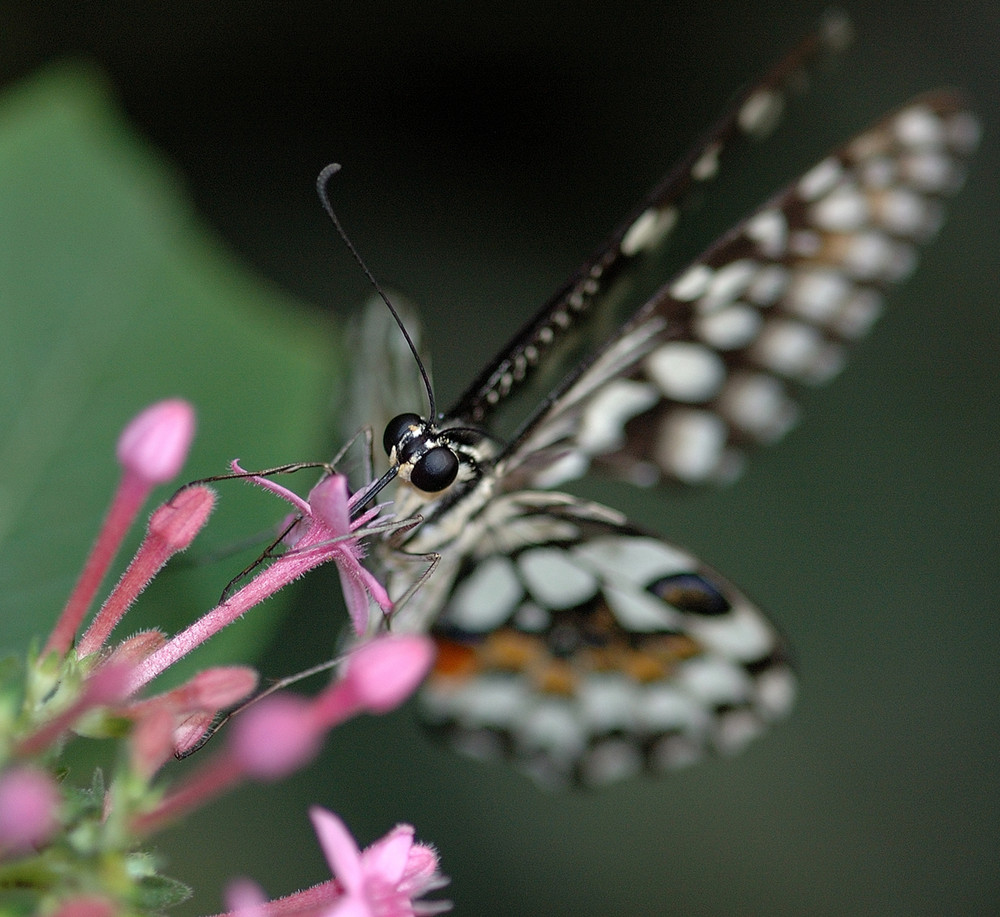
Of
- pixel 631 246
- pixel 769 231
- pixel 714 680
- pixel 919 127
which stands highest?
pixel 919 127

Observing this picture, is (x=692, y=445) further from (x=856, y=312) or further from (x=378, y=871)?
(x=378, y=871)

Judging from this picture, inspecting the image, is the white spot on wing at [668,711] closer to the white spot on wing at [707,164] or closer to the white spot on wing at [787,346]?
the white spot on wing at [787,346]

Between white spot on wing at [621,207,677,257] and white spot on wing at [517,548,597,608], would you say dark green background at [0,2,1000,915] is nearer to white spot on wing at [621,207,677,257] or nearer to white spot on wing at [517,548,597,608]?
white spot on wing at [517,548,597,608]

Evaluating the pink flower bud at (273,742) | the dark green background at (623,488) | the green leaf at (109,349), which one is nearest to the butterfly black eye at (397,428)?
the green leaf at (109,349)

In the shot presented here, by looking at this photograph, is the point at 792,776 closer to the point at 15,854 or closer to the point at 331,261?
the point at 331,261

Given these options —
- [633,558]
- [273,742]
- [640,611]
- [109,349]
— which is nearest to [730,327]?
[633,558]

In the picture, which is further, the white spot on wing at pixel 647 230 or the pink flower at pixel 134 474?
the white spot on wing at pixel 647 230
